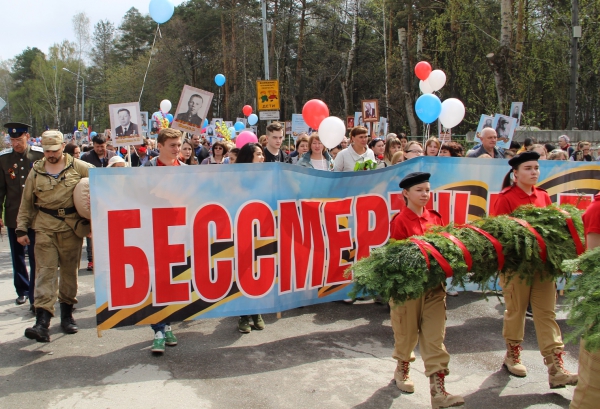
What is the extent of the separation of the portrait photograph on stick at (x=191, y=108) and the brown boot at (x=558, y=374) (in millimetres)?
4746

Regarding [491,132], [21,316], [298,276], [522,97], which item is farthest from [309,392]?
[522,97]

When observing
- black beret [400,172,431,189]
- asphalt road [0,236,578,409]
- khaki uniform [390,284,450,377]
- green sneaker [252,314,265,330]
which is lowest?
asphalt road [0,236,578,409]

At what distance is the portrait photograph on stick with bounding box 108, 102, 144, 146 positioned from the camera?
25.0 feet

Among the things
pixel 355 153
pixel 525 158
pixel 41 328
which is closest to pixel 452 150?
pixel 355 153

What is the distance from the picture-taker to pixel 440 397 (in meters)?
3.90

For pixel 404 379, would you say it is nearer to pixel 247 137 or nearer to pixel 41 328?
pixel 41 328

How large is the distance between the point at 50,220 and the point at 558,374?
4431mm

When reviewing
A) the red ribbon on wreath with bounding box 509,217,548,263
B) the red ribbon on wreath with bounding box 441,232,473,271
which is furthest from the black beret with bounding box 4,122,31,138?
the red ribbon on wreath with bounding box 509,217,548,263

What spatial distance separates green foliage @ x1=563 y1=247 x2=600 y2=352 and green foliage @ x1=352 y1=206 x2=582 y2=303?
2.92ft

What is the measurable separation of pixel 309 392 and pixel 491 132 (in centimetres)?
475

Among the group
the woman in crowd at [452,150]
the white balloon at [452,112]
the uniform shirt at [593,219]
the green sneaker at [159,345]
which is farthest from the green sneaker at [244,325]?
the white balloon at [452,112]

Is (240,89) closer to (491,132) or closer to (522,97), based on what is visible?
(522,97)

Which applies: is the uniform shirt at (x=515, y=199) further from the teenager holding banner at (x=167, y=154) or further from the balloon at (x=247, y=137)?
the balloon at (x=247, y=137)

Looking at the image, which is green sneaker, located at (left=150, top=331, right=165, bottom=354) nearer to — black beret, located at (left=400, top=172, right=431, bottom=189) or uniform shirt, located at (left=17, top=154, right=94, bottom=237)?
uniform shirt, located at (left=17, top=154, right=94, bottom=237)
